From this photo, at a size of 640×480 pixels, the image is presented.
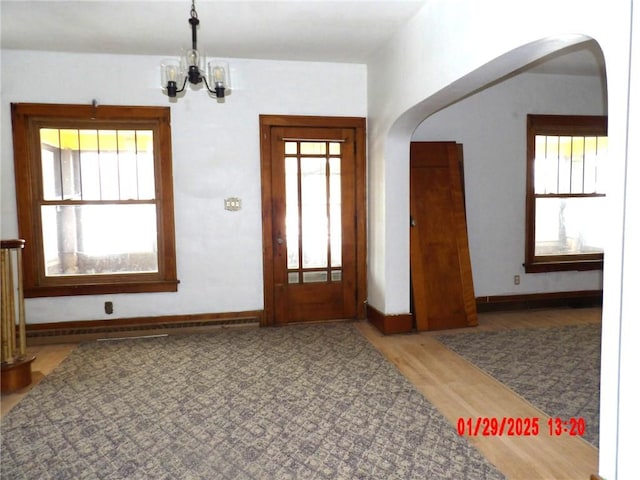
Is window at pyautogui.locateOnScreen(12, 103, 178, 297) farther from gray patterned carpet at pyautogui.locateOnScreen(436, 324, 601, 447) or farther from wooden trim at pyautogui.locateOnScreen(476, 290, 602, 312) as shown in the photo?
wooden trim at pyautogui.locateOnScreen(476, 290, 602, 312)

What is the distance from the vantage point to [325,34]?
386cm

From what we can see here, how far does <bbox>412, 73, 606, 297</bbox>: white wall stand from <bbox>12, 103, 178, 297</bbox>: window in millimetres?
2919

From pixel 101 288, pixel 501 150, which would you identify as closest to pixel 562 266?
pixel 501 150

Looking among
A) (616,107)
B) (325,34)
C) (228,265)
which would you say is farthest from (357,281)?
(616,107)

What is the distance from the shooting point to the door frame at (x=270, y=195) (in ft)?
15.2

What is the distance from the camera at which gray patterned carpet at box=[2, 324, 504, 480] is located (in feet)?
7.32

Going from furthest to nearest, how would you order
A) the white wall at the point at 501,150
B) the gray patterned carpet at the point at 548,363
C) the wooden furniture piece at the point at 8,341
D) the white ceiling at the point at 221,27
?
the white wall at the point at 501,150 → the white ceiling at the point at 221,27 → the wooden furniture piece at the point at 8,341 → the gray patterned carpet at the point at 548,363

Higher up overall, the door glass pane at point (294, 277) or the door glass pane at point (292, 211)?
the door glass pane at point (292, 211)

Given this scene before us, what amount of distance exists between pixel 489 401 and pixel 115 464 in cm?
229

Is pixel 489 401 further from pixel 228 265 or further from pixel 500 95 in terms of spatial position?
pixel 500 95

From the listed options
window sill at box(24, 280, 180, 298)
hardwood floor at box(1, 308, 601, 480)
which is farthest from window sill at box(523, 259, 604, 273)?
window sill at box(24, 280, 180, 298)

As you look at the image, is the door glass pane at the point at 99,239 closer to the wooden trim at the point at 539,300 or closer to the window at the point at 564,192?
the wooden trim at the point at 539,300

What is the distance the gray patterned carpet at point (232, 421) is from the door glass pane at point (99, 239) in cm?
95

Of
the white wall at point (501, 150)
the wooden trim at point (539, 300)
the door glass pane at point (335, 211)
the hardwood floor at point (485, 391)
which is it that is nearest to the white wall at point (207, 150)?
the door glass pane at point (335, 211)
